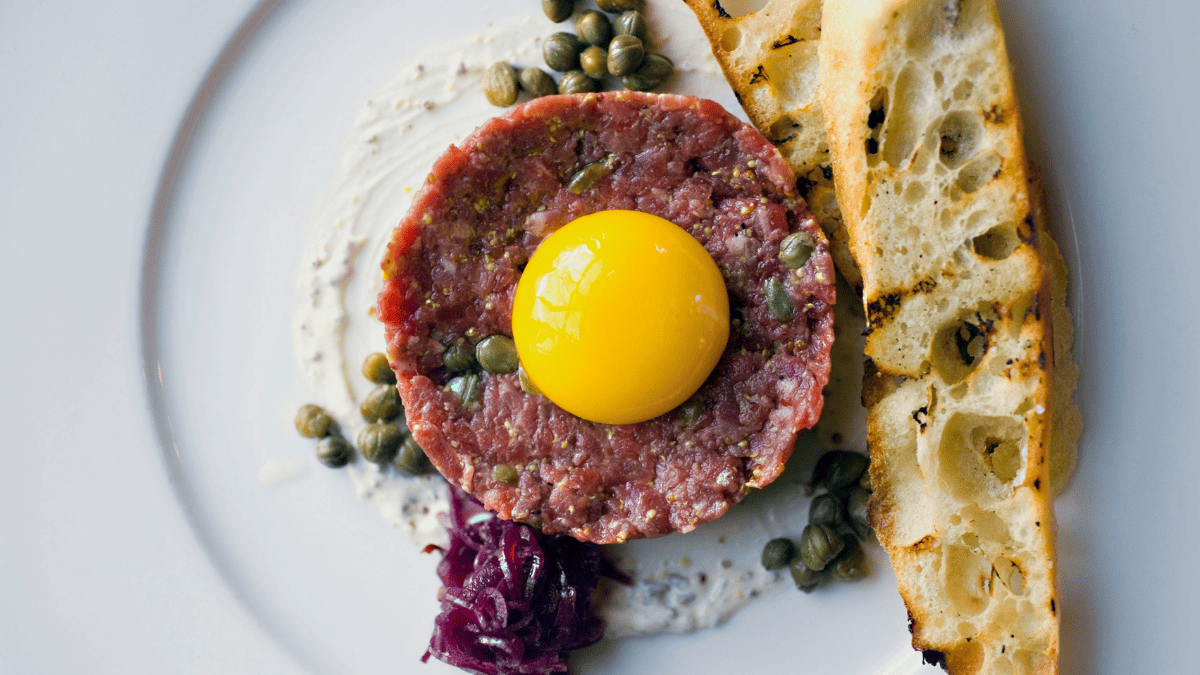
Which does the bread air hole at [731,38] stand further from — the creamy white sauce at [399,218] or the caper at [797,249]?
the caper at [797,249]

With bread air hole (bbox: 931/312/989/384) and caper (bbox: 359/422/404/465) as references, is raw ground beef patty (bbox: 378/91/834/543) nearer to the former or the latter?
bread air hole (bbox: 931/312/989/384)

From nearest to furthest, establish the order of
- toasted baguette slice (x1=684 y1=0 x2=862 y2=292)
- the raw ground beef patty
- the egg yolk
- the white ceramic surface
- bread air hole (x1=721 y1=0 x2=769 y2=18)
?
the egg yolk → the raw ground beef patty → toasted baguette slice (x1=684 y1=0 x2=862 y2=292) → bread air hole (x1=721 y1=0 x2=769 y2=18) → the white ceramic surface

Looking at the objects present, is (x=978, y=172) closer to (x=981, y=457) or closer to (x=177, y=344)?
(x=981, y=457)

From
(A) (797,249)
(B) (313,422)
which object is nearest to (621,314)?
(A) (797,249)

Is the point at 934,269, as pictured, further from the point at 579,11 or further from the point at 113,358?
the point at 113,358

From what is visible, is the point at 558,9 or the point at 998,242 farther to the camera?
the point at 558,9

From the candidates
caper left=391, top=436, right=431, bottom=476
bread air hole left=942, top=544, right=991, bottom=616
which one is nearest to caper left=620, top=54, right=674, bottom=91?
caper left=391, top=436, right=431, bottom=476
